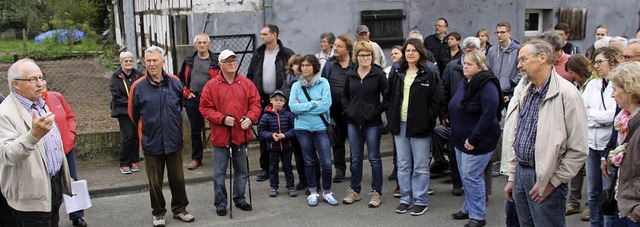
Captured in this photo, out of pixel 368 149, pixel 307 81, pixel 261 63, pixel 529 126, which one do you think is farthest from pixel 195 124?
pixel 529 126

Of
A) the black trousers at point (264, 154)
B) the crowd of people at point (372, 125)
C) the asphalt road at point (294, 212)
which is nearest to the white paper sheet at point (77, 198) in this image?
the crowd of people at point (372, 125)

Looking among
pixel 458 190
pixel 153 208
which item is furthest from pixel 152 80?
pixel 458 190

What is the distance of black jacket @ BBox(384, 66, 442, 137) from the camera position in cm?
623

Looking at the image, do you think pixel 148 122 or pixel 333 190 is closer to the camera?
pixel 148 122

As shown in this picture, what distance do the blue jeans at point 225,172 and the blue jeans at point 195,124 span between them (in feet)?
5.80

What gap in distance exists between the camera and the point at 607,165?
15.8 ft

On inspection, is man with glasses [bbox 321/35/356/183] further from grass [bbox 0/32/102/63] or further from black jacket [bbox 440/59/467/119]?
grass [bbox 0/32/102/63]

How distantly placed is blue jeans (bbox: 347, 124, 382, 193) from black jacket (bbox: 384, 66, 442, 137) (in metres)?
0.40

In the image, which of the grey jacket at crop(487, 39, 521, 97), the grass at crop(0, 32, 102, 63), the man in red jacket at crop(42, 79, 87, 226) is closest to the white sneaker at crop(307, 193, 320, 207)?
the man in red jacket at crop(42, 79, 87, 226)

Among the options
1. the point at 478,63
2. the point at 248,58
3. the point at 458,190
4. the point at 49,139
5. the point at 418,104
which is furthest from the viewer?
the point at 248,58

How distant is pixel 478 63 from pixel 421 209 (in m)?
1.72

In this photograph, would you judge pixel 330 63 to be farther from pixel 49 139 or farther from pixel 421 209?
pixel 49 139

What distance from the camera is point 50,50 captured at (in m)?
29.8

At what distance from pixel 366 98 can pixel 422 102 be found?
0.67m
